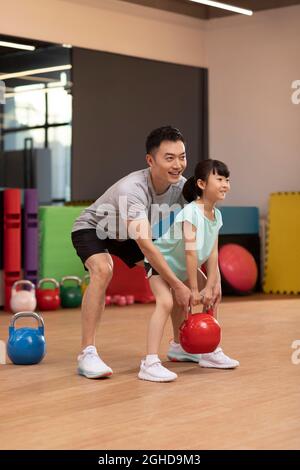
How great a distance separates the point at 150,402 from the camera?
3.58 metres

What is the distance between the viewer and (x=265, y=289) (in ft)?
29.7

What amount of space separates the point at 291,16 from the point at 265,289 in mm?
2914

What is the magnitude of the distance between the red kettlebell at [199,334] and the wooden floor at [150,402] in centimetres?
14

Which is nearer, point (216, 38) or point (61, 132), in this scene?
point (61, 132)

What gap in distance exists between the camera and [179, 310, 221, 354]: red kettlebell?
13.7 ft

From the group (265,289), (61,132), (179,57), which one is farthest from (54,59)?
(265,289)

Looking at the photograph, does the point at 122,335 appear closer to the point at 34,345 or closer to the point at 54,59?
the point at 34,345

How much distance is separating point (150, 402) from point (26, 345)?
3.65ft

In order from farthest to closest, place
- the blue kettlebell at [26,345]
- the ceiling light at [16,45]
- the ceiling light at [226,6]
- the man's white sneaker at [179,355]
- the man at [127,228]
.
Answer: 1. the ceiling light at [226,6]
2. the ceiling light at [16,45]
3. the man's white sneaker at [179,355]
4. the blue kettlebell at [26,345]
5. the man at [127,228]

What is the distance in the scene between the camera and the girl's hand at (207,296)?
437 centimetres

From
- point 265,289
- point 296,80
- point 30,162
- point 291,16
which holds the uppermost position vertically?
point 291,16

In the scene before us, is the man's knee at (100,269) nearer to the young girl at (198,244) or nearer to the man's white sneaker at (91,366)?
the young girl at (198,244)

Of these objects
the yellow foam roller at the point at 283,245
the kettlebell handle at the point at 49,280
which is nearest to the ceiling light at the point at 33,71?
the kettlebell handle at the point at 49,280

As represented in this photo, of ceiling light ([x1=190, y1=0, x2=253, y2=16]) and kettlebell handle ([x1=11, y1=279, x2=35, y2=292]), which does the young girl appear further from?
ceiling light ([x1=190, y1=0, x2=253, y2=16])
